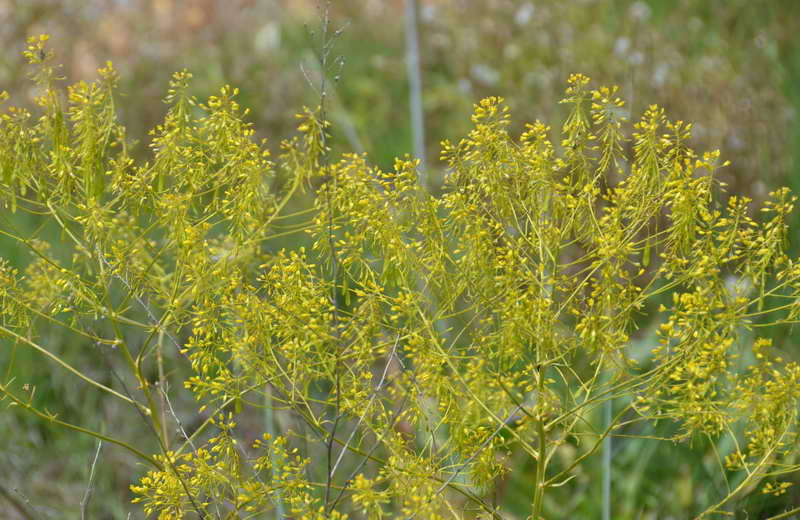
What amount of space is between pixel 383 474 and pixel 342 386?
0.15m

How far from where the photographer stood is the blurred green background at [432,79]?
3312mm

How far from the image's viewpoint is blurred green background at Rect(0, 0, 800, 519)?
130 inches

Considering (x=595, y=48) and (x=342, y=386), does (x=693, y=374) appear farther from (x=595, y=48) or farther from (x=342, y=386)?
(x=595, y=48)

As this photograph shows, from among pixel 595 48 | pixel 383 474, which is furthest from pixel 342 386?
pixel 595 48

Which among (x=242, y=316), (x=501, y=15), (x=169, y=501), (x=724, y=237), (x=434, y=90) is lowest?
(x=169, y=501)

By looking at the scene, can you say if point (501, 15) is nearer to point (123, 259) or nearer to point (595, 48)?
point (595, 48)

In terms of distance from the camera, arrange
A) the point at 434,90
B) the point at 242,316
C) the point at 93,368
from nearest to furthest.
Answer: the point at 242,316
the point at 93,368
the point at 434,90

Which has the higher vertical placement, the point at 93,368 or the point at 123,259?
the point at 123,259

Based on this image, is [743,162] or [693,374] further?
[743,162]

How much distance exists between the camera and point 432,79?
240 inches

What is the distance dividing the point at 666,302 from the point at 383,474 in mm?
2463

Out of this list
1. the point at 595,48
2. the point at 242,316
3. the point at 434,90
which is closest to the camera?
the point at 242,316

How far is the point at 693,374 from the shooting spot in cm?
137

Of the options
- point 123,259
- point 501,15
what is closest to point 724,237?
point 123,259
